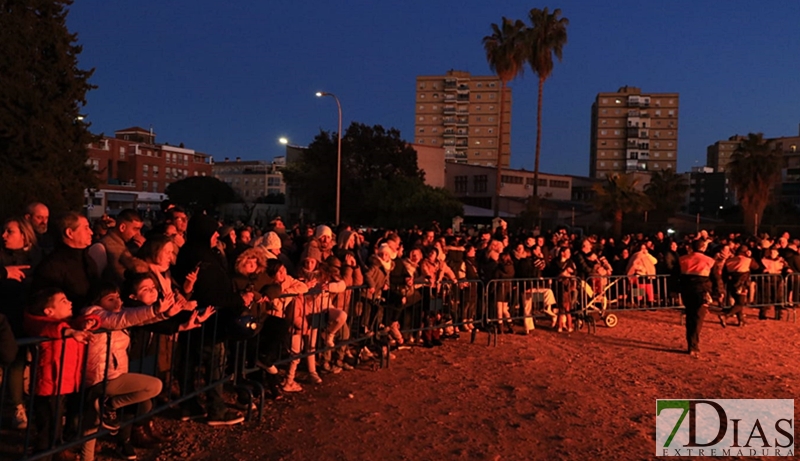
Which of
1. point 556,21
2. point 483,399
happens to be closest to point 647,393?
point 483,399

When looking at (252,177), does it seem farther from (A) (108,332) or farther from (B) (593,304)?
(A) (108,332)

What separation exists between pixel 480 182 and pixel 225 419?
57.2m

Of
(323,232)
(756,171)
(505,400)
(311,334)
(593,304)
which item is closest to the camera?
(505,400)

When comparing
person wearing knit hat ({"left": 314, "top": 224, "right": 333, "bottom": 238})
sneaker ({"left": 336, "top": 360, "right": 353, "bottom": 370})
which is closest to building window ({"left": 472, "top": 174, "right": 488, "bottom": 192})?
person wearing knit hat ({"left": 314, "top": 224, "right": 333, "bottom": 238})

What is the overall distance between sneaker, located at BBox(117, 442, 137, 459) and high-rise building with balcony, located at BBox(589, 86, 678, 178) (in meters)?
120

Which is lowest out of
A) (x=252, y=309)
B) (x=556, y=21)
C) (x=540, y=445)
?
(x=540, y=445)

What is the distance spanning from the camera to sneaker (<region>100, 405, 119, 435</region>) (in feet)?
14.9

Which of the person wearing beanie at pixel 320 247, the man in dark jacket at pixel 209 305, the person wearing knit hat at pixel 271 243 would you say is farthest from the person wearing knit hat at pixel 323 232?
the man in dark jacket at pixel 209 305

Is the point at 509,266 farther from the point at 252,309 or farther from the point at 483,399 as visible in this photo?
the point at 252,309

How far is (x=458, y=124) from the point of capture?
377ft

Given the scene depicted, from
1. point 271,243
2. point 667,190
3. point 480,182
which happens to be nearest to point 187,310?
point 271,243

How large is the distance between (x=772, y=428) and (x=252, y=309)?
201 inches

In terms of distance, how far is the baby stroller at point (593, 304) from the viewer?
11477 millimetres

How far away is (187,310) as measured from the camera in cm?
471
